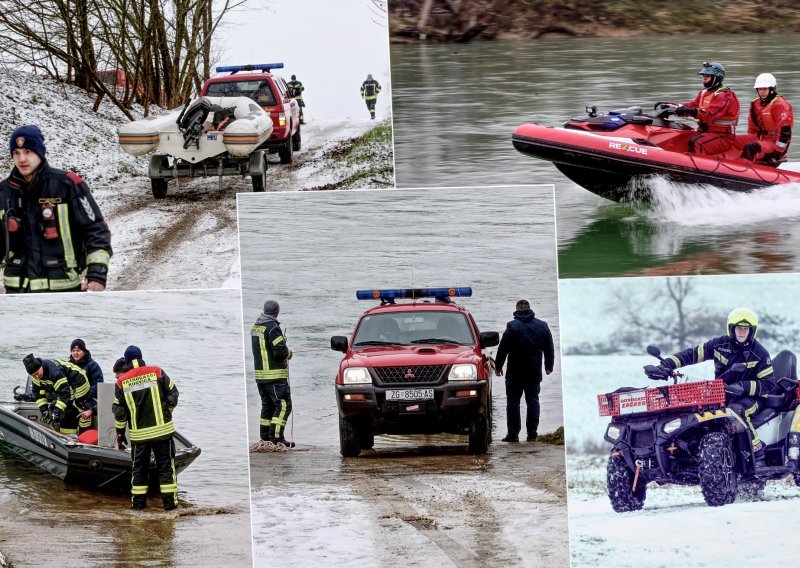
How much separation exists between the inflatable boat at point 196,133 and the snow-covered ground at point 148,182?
1.83 ft

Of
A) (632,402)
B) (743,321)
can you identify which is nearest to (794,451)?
(743,321)

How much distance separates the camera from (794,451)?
7.76 meters

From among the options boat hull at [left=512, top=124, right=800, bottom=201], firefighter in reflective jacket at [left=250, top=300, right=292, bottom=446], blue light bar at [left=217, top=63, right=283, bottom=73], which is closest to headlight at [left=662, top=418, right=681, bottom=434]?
firefighter in reflective jacket at [left=250, top=300, right=292, bottom=446]

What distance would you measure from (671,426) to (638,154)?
3094mm

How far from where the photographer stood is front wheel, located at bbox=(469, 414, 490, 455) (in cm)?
784

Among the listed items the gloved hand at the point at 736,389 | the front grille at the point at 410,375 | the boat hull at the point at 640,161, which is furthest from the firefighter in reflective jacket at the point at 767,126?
the front grille at the point at 410,375

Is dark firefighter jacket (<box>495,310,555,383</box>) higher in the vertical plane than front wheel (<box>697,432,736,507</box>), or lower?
higher

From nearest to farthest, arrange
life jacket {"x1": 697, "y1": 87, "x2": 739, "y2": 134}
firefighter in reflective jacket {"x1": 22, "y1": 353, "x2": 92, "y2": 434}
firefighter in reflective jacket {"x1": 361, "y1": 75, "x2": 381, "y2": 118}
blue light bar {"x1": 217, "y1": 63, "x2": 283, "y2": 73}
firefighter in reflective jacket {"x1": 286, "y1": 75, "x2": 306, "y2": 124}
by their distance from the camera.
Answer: firefighter in reflective jacket {"x1": 22, "y1": 353, "x2": 92, "y2": 434} → life jacket {"x1": 697, "y1": 87, "x2": 739, "y2": 134} → firefighter in reflective jacket {"x1": 361, "y1": 75, "x2": 381, "y2": 118} → blue light bar {"x1": 217, "y1": 63, "x2": 283, "y2": 73} → firefighter in reflective jacket {"x1": 286, "y1": 75, "x2": 306, "y2": 124}

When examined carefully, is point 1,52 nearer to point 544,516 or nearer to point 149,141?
point 149,141

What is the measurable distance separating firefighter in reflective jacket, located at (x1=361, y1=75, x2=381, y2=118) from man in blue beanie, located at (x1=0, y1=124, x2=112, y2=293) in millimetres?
Result: 3972

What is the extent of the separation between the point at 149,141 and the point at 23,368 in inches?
91.1

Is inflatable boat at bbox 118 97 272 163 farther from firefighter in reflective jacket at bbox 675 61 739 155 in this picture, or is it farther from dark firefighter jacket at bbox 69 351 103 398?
firefighter in reflective jacket at bbox 675 61 739 155

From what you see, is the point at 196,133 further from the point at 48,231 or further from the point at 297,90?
the point at 48,231

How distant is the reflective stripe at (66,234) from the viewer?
7.23m
